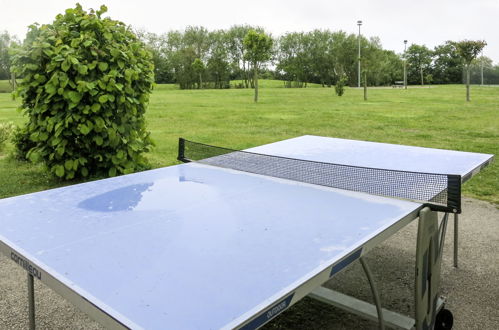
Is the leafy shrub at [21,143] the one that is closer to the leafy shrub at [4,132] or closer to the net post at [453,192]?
the leafy shrub at [4,132]

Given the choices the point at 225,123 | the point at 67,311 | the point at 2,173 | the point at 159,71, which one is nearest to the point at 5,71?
the point at 159,71

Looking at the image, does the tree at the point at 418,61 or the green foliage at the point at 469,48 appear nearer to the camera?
the green foliage at the point at 469,48

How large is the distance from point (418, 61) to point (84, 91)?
69525mm

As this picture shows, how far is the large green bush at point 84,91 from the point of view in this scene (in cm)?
575

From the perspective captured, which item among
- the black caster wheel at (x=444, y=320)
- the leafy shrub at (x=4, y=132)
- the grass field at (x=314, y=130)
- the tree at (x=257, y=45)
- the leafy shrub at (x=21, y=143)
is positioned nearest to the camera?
the black caster wheel at (x=444, y=320)

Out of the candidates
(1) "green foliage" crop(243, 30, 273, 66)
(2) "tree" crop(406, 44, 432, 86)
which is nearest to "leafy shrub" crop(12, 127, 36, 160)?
(1) "green foliage" crop(243, 30, 273, 66)

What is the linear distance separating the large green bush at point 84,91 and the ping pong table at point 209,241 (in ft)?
9.72

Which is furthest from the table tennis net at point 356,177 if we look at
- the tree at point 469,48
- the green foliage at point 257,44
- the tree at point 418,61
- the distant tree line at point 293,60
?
the tree at point 418,61

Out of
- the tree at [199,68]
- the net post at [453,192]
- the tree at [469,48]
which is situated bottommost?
the net post at [453,192]

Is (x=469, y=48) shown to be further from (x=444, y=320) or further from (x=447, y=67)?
(x=447, y=67)

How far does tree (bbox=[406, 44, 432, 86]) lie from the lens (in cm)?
6581

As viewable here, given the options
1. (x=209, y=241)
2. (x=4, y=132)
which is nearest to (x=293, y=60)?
(x=4, y=132)

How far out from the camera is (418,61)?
222 ft

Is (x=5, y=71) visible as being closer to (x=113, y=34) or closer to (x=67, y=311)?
(x=113, y=34)
